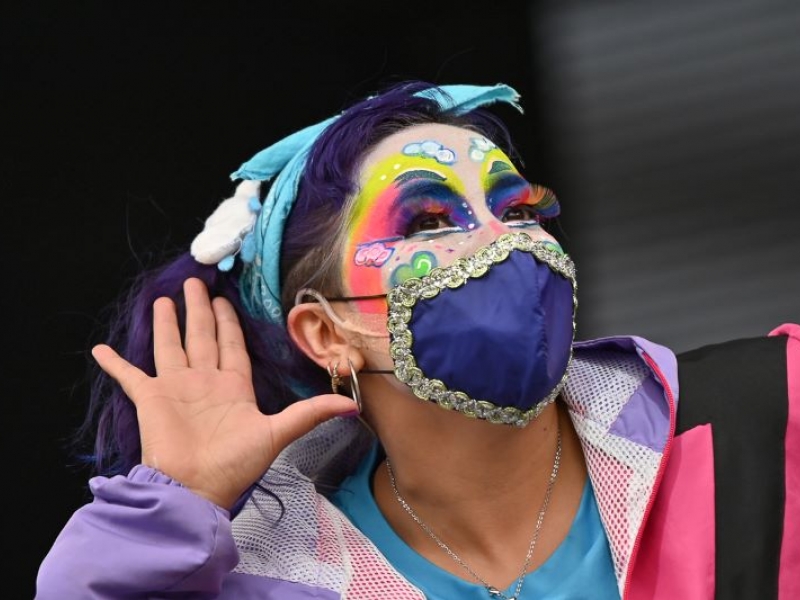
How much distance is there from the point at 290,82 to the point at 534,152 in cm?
78

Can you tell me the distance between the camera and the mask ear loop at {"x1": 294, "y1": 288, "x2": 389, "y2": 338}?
8.75ft

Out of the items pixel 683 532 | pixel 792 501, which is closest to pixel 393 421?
pixel 683 532

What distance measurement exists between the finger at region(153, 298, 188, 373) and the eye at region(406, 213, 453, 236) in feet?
1.70

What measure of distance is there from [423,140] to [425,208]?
0.57ft

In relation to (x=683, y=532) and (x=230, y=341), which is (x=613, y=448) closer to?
(x=683, y=532)

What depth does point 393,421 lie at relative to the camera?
273 centimetres

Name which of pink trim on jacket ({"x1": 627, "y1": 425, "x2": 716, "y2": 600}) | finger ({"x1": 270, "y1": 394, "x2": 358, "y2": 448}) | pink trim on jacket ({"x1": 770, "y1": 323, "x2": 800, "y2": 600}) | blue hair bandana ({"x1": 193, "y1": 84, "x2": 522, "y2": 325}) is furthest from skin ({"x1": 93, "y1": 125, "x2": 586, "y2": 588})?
pink trim on jacket ({"x1": 770, "y1": 323, "x2": 800, "y2": 600})

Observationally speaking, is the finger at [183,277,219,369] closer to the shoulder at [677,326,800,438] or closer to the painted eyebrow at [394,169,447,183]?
the painted eyebrow at [394,169,447,183]

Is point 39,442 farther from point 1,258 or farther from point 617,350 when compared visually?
point 617,350

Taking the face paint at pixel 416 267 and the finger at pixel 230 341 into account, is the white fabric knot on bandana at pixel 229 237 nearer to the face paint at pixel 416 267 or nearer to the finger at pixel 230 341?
the finger at pixel 230 341

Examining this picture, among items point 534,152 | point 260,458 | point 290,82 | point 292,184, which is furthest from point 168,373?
point 534,152

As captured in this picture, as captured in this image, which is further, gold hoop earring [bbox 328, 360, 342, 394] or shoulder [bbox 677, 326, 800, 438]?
gold hoop earring [bbox 328, 360, 342, 394]

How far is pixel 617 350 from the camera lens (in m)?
2.83

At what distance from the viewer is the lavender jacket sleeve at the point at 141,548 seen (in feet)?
7.88
